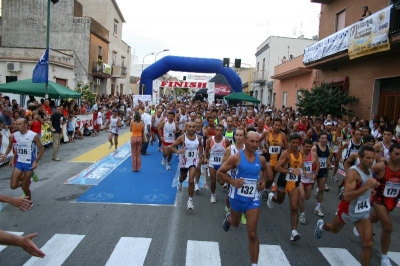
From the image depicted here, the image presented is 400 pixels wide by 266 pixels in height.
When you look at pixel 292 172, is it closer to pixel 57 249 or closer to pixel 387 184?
pixel 387 184

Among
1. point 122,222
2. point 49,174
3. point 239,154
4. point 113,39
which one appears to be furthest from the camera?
point 113,39

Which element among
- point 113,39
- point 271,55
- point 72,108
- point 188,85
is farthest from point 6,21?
point 271,55

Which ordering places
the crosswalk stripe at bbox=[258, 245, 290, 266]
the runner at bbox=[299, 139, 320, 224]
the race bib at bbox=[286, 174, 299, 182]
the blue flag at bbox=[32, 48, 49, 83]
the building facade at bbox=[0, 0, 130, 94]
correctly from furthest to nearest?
1. the building facade at bbox=[0, 0, 130, 94]
2. the blue flag at bbox=[32, 48, 49, 83]
3. the runner at bbox=[299, 139, 320, 224]
4. the race bib at bbox=[286, 174, 299, 182]
5. the crosswalk stripe at bbox=[258, 245, 290, 266]

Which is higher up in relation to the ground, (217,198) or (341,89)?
(341,89)

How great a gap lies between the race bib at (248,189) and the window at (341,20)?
16.9 metres

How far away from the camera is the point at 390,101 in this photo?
1488 centimetres

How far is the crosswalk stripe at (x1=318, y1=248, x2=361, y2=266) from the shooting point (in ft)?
17.6

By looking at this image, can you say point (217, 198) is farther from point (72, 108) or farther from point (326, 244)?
Answer: point (72, 108)

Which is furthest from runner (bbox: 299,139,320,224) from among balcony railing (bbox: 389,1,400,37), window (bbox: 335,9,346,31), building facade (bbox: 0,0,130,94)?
building facade (bbox: 0,0,130,94)

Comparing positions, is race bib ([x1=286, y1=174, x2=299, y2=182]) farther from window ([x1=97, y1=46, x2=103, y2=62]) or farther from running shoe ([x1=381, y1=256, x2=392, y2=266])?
window ([x1=97, y1=46, x2=103, y2=62])

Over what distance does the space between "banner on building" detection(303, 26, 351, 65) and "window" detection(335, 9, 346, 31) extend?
6.05 feet

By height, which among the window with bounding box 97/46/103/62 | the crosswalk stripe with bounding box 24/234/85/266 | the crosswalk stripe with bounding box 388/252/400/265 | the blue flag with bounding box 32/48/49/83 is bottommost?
the crosswalk stripe with bounding box 24/234/85/266

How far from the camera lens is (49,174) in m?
10.7

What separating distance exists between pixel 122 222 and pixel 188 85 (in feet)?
99.0
